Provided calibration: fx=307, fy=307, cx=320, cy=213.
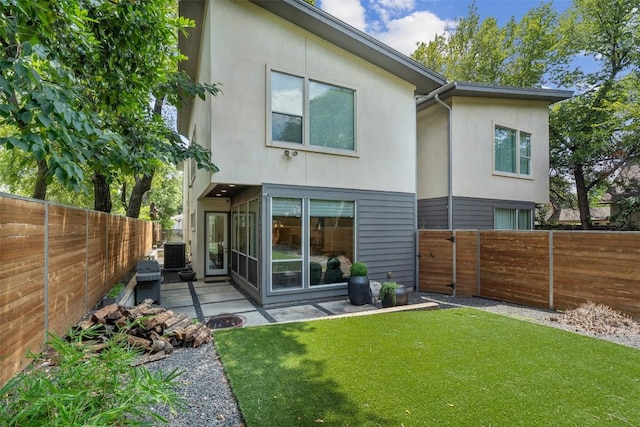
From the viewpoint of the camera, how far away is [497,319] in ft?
19.9

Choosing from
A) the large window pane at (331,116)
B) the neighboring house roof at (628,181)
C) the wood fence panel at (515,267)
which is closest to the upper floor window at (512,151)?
the wood fence panel at (515,267)

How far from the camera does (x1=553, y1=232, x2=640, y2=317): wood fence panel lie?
5.62 metres

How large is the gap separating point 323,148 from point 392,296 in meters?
3.85

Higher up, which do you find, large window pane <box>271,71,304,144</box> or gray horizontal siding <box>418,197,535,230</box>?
large window pane <box>271,71,304,144</box>

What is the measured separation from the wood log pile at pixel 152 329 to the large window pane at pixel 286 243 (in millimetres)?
2485

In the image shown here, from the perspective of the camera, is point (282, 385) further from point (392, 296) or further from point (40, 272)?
point (392, 296)

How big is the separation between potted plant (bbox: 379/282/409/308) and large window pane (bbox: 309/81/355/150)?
3.68 m

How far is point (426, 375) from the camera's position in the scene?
3670 mm

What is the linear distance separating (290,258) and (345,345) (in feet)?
9.92

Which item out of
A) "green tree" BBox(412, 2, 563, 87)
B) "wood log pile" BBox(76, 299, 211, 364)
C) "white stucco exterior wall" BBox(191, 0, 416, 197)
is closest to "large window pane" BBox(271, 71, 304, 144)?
"white stucco exterior wall" BBox(191, 0, 416, 197)

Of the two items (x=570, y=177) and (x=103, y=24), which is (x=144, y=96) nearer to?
(x=103, y=24)

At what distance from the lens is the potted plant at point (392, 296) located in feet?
22.4

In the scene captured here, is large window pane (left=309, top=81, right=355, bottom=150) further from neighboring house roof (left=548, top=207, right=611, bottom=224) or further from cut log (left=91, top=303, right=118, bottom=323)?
neighboring house roof (left=548, top=207, right=611, bottom=224)

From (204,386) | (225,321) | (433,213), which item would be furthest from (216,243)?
(204,386)
